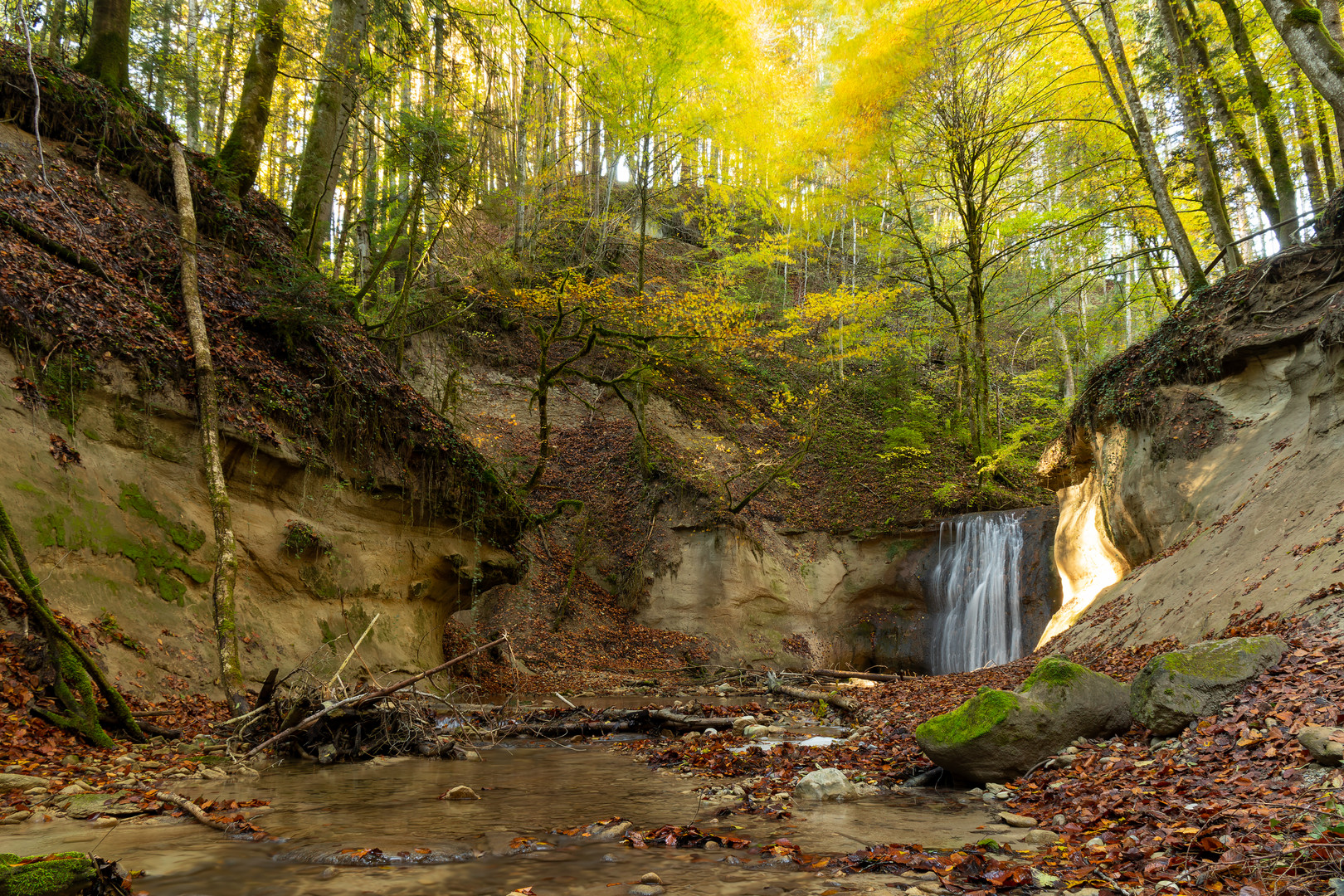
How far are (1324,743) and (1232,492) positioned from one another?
27.5ft

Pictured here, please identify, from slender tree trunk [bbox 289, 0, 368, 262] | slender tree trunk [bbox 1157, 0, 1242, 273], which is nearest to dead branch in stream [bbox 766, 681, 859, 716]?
slender tree trunk [bbox 1157, 0, 1242, 273]

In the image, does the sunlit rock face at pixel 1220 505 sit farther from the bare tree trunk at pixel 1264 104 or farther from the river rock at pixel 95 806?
the river rock at pixel 95 806

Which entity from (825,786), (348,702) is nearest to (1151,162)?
(825,786)

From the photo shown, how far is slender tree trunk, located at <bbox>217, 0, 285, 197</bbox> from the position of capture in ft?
37.4

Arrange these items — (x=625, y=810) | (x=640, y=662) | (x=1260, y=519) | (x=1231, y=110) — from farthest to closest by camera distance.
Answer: (x=640, y=662) → (x=1231, y=110) → (x=1260, y=519) → (x=625, y=810)

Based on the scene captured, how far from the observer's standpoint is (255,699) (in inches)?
293

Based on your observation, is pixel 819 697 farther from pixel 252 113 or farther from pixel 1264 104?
pixel 252 113

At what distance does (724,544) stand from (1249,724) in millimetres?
14858

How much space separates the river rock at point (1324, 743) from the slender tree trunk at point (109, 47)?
15.0m

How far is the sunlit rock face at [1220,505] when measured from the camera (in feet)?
24.0

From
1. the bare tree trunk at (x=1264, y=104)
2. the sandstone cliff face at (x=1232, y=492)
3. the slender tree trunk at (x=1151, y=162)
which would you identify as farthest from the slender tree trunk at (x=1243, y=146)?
the sandstone cliff face at (x=1232, y=492)

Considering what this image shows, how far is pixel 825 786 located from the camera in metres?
5.39

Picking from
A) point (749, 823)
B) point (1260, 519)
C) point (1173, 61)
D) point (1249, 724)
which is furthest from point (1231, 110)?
point (749, 823)

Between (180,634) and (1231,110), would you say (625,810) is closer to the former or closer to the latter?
(180,634)
